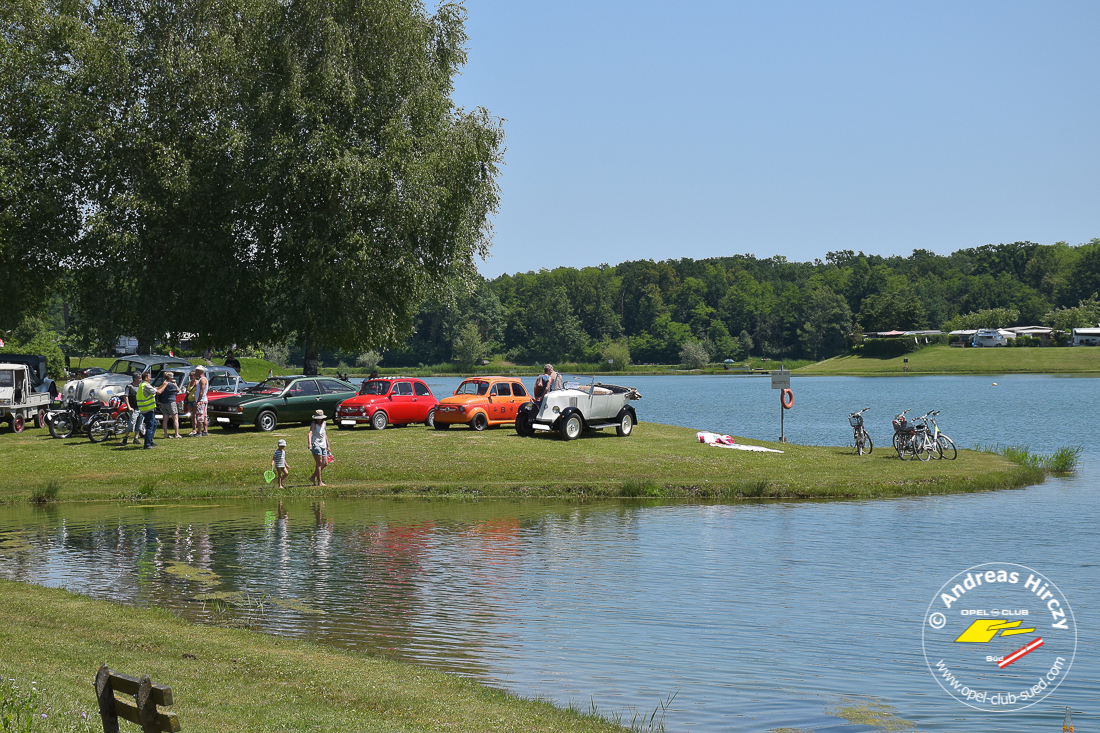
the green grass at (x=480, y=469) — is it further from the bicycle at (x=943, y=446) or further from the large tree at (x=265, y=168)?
the large tree at (x=265, y=168)

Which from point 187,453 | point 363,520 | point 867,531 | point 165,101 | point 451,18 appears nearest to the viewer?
point 867,531

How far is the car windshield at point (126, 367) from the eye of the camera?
119ft

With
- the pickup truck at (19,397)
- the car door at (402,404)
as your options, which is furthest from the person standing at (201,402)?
the pickup truck at (19,397)

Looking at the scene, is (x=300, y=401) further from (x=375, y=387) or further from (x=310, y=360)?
(x=310, y=360)

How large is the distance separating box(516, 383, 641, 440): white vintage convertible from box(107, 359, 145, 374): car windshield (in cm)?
1488

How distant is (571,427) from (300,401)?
9900 millimetres

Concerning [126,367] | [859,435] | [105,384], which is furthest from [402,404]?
[859,435]

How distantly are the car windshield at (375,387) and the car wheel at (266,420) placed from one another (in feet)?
10.4

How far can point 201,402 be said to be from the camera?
31.6m

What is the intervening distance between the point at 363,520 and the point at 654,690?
12.2m

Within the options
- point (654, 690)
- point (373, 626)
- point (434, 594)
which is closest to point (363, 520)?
point (434, 594)

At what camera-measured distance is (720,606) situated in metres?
13.2

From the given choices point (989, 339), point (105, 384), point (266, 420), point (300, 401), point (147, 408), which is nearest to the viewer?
point (147, 408)

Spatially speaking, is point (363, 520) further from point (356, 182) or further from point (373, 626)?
point (356, 182)
